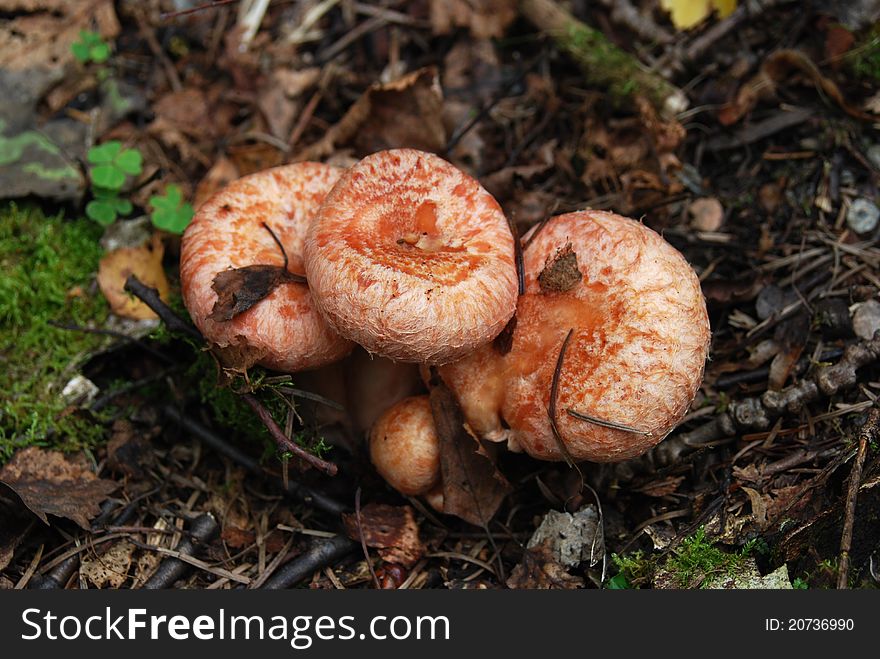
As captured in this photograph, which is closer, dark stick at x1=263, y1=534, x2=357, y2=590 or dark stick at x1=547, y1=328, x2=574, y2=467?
dark stick at x1=547, y1=328, x2=574, y2=467

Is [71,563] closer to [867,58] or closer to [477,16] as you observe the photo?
[477,16]

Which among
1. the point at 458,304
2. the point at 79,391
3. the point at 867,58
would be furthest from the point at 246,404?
the point at 867,58

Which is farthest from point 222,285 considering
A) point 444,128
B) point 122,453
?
point 444,128

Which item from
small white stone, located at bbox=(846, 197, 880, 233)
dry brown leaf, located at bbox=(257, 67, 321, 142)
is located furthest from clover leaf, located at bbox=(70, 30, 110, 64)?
small white stone, located at bbox=(846, 197, 880, 233)

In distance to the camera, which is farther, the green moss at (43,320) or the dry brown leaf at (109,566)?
the green moss at (43,320)

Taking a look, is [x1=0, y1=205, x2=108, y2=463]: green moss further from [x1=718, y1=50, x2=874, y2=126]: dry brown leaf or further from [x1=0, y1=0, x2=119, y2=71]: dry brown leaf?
[x1=718, y1=50, x2=874, y2=126]: dry brown leaf

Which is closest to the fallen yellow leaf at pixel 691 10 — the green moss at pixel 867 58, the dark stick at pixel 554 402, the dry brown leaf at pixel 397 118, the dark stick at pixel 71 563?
the green moss at pixel 867 58

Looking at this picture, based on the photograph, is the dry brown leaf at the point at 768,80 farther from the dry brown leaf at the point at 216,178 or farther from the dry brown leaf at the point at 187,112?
the dry brown leaf at the point at 187,112
